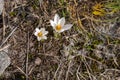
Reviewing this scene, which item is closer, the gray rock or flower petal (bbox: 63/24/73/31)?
the gray rock

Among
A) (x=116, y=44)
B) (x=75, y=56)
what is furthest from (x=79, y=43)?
(x=116, y=44)

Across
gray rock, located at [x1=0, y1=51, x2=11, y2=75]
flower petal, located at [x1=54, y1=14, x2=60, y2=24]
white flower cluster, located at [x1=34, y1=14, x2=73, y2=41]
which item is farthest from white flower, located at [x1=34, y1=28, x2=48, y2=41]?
gray rock, located at [x1=0, y1=51, x2=11, y2=75]

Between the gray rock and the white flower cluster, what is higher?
the white flower cluster

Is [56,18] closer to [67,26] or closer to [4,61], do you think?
[67,26]

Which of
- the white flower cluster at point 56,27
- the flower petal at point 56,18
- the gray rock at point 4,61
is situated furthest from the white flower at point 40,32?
the gray rock at point 4,61

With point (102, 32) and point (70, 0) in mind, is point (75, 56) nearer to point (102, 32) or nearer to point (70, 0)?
point (102, 32)

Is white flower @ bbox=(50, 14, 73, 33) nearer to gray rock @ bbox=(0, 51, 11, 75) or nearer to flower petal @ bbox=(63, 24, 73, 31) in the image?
flower petal @ bbox=(63, 24, 73, 31)

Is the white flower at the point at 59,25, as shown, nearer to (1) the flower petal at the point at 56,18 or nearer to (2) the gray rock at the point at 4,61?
(1) the flower petal at the point at 56,18

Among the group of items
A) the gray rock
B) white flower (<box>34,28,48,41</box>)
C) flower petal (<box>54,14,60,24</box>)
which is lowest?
the gray rock

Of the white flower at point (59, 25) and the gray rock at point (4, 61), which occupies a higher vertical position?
the white flower at point (59, 25)
